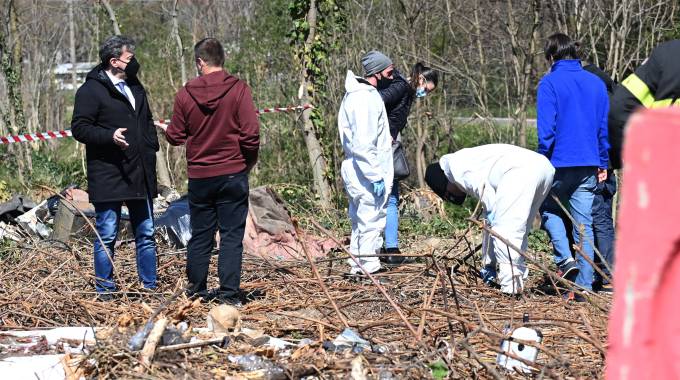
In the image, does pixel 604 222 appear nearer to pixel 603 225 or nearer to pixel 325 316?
pixel 603 225

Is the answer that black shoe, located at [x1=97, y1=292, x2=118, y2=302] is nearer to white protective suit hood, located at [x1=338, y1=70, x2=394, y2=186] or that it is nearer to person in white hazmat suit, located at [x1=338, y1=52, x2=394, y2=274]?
person in white hazmat suit, located at [x1=338, y1=52, x2=394, y2=274]

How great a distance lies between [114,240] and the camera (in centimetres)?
597

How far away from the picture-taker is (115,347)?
4051mm

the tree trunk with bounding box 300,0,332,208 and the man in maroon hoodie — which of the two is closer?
the man in maroon hoodie

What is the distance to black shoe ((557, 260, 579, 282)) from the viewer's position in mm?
6012

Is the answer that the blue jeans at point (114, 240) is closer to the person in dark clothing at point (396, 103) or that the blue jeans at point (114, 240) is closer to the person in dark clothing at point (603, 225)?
the person in dark clothing at point (396, 103)

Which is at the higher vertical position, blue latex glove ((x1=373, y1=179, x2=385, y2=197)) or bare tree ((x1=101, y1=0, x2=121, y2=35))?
bare tree ((x1=101, y1=0, x2=121, y2=35))

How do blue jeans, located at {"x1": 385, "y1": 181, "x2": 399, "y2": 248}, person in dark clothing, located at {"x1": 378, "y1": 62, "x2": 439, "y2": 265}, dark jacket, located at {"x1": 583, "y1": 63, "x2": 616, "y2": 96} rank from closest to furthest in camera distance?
dark jacket, located at {"x1": 583, "y1": 63, "x2": 616, "y2": 96} → person in dark clothing, located at {"x1": 378, "y1": 62, "x2": 439, "y2": 265} → blue jeans, located at {"x1": 385, "y1": 181, "x2": 399, "y2": 248}

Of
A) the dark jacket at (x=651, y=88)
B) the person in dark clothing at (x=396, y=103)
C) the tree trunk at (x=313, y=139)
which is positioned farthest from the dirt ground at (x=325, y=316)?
the tree trunk at (x=313, y=139)

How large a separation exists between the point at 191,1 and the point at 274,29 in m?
4.43

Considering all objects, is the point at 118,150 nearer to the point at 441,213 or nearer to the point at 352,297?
the point at 352,297

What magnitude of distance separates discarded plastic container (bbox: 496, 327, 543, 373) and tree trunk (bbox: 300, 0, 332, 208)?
5981 mm

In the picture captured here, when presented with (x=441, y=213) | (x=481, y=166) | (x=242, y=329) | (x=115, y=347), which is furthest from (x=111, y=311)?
(x=441, y=213)

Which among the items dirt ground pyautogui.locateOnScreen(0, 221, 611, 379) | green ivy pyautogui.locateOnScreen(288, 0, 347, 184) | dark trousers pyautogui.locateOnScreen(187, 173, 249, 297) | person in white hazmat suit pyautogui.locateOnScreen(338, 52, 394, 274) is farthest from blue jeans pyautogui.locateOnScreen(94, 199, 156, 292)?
green ivy pyautogui.locateOnScreen(288, 0, 347, 184)
